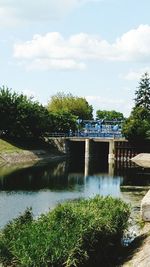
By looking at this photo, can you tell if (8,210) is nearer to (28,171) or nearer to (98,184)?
(98,184)

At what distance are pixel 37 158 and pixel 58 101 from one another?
72845 millimetres

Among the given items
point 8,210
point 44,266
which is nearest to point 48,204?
point 8,210

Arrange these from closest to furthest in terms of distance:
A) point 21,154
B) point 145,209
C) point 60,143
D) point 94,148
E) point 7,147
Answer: point 145,209, point 7,147, point 21,154, point 60,143, point 94,148

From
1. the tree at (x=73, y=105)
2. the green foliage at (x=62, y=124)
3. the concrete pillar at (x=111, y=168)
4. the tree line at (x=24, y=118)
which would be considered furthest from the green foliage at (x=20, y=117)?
the tree at (x=73, y=105)

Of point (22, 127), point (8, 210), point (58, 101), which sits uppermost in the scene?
point (58, 101)

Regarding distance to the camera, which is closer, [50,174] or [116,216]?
[116,216]

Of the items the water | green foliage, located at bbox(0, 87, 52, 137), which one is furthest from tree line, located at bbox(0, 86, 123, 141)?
the water

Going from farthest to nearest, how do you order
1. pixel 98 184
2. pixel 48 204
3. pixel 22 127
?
pixel 22 127 → pixel 98 184 → pixel 48 204

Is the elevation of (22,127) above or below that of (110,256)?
above

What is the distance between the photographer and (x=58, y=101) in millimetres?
165500

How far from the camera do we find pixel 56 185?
60875mm

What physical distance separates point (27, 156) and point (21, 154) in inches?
63.5

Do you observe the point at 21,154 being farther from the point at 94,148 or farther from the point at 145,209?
the point at 145,209

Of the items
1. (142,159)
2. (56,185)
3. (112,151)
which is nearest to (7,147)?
(112,151)
